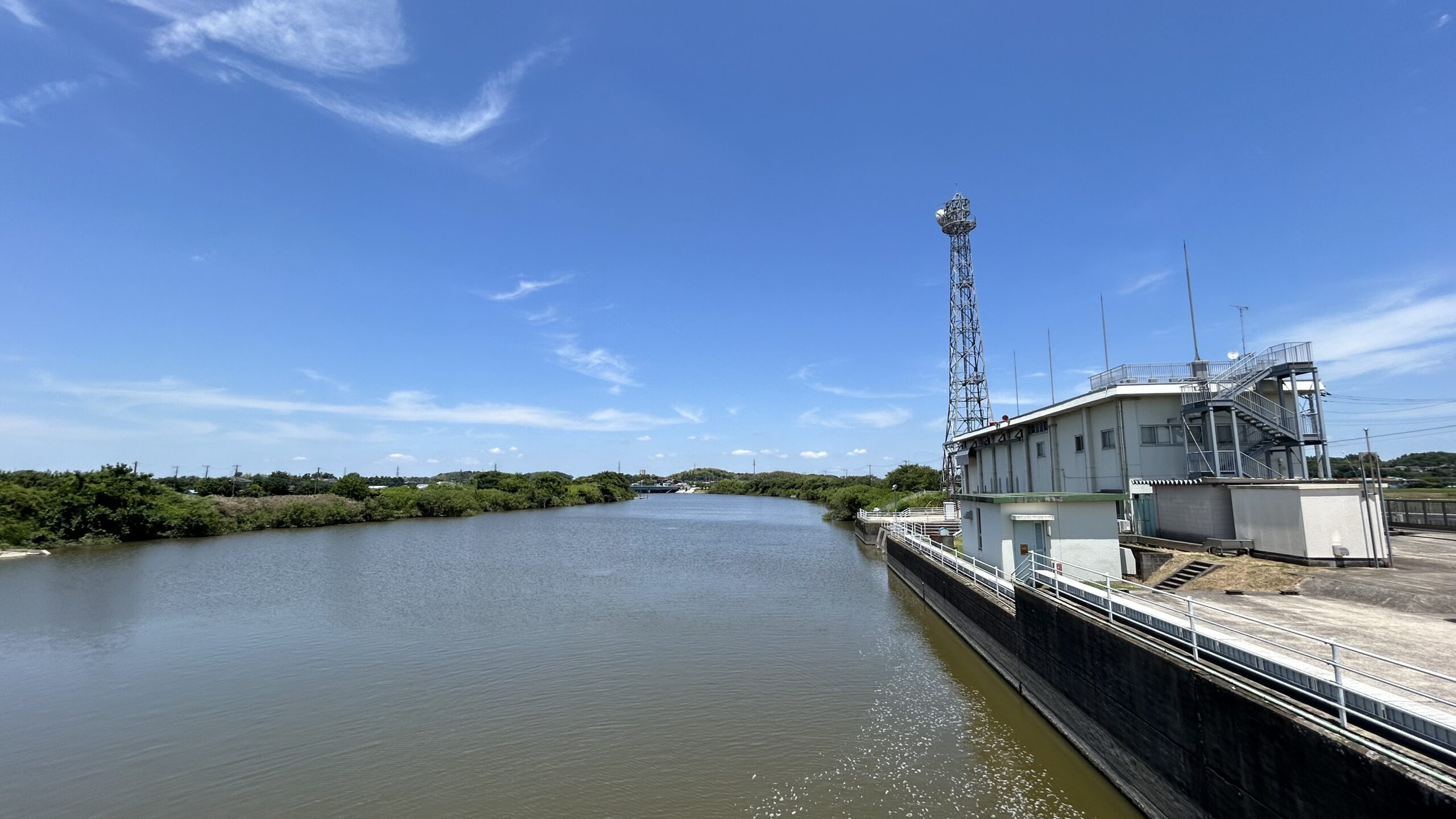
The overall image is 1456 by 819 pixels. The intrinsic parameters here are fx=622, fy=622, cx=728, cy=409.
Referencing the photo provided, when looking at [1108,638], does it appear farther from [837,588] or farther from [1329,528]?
[837,588]

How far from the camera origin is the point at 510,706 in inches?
528

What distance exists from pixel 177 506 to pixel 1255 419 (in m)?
69.9

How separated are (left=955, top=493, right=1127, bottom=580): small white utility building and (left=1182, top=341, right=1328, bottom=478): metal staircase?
6.34m

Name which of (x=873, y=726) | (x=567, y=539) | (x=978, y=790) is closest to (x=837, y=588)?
(x=873, y=726)

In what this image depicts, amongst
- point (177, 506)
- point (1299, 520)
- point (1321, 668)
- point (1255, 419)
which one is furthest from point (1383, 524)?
point (177, 506)

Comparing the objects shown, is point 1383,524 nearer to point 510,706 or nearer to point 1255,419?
point 1255,419

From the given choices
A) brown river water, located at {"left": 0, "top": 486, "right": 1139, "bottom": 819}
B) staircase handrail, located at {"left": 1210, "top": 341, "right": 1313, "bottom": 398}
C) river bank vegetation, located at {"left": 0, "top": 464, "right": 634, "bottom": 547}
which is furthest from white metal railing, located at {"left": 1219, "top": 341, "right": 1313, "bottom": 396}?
river bank vegetation, located at {"left": 0, "top": 464, "right": 634, "bottom": 547}

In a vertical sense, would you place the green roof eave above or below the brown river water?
above

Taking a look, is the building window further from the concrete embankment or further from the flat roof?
the concrete embankment

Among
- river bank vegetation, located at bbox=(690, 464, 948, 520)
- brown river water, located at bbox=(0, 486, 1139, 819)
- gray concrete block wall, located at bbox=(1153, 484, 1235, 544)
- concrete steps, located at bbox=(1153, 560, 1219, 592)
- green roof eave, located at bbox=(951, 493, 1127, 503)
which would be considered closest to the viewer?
brown river water, located at bbox=(0, 486, 1139, 819)

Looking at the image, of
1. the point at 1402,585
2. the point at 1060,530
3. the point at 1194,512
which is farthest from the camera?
the point at 1194,512

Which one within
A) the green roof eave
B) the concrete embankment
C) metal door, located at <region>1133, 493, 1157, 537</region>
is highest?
the green roof eave

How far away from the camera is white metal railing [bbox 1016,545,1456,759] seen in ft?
18.2

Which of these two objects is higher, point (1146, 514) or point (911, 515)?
point (1146, 514)
